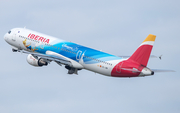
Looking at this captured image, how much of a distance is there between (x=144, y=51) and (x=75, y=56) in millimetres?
12213

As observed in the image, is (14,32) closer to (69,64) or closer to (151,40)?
(69,64)

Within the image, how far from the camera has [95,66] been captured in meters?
70.9

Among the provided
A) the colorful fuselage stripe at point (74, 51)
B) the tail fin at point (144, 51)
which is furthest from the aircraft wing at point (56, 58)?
the tail fin at point (144, 51)

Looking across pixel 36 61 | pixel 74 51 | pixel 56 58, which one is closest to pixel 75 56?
pixel 74 51

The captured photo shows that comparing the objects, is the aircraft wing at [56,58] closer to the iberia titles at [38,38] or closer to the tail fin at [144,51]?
the iberia titles at [38,38]

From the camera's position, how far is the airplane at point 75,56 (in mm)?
67000

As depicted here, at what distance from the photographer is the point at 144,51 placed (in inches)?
2618

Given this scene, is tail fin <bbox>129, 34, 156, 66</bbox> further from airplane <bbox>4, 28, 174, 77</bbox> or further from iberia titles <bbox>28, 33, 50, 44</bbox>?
iberia titles <bbox>28, 33, 50, 44</bbox>

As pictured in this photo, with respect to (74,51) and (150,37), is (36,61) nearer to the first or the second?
(74,51)

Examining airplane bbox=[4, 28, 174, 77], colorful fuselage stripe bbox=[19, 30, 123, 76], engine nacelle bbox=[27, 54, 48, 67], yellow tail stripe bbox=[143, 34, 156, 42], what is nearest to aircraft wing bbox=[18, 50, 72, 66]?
airplane bbox=[4, 28, 174, 77]

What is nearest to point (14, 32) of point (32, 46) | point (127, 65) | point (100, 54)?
point (32, 46)

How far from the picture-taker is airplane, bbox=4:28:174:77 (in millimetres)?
67000

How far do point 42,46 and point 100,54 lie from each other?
11.3 m

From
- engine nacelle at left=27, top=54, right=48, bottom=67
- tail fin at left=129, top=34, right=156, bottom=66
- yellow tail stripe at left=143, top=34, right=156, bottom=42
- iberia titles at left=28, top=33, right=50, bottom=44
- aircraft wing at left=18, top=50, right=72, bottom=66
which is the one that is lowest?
engine nacelle at left=27, top=54, right=48, bottom=67
